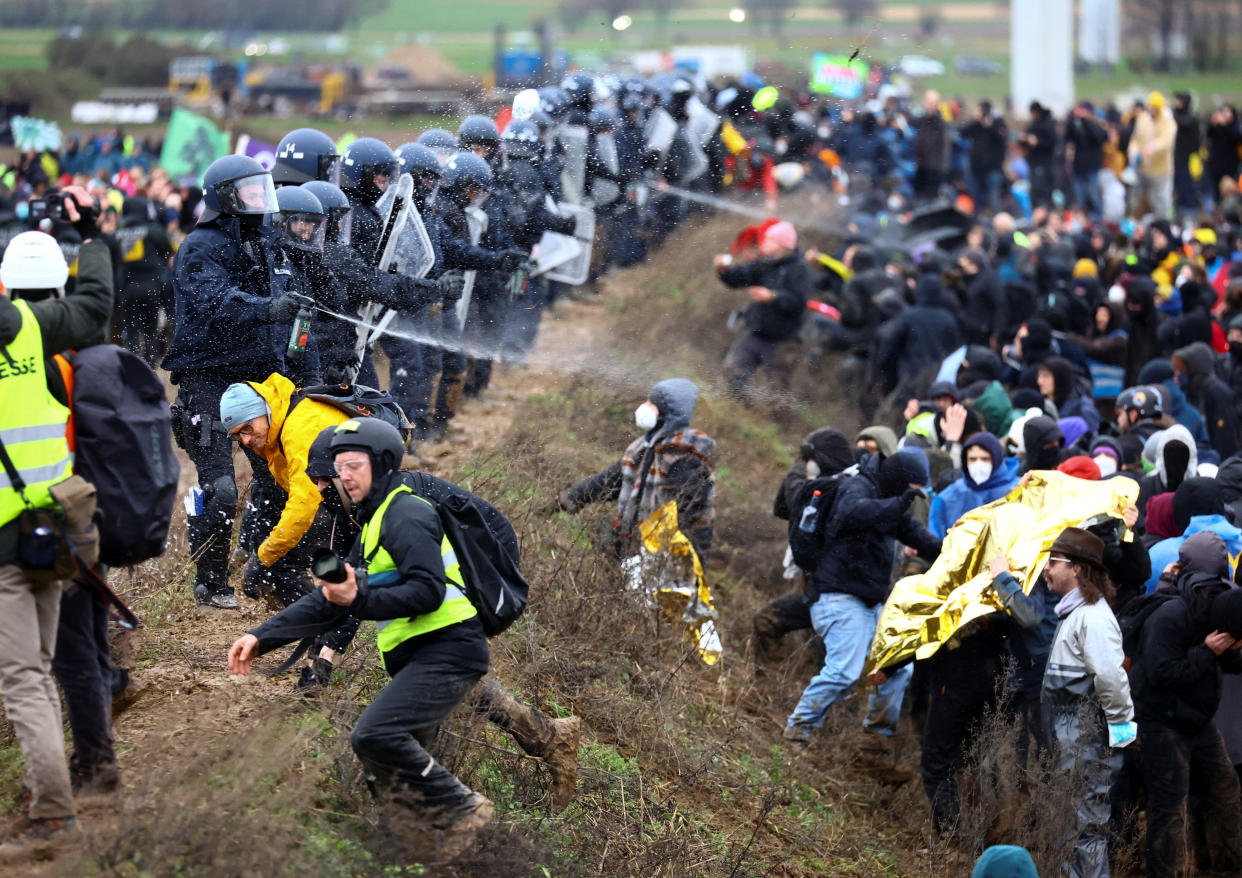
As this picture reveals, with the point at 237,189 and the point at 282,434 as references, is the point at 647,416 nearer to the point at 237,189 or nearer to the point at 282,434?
the point at 282,434

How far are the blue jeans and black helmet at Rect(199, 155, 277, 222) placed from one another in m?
3.67

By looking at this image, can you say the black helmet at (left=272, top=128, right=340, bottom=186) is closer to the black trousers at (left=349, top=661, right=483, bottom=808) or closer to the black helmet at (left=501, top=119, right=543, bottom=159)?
the black helmet at (left=501, top=119, right=543, bottom=159)

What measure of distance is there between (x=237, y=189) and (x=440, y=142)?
122 inches

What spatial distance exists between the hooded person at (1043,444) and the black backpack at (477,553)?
14.8ft

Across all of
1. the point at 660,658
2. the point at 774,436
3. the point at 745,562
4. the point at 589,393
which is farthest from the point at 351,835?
the point at 774,436

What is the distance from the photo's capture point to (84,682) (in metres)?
4.95

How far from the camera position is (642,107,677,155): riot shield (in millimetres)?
14969

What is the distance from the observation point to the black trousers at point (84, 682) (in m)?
4.93

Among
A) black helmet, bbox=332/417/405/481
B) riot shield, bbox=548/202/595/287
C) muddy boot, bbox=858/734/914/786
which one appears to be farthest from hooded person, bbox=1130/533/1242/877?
riot shield, bbox=548/202/595/287

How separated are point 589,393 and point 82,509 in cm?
829

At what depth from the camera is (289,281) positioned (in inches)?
284

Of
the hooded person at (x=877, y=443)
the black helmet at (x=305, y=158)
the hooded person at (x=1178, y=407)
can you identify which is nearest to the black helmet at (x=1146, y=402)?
the hooded person at (x=1178, y=407)

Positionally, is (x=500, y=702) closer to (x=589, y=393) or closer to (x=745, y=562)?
(x=745, y=562)

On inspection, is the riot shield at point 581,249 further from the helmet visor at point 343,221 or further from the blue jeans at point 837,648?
the blue jeans at point 837,648
